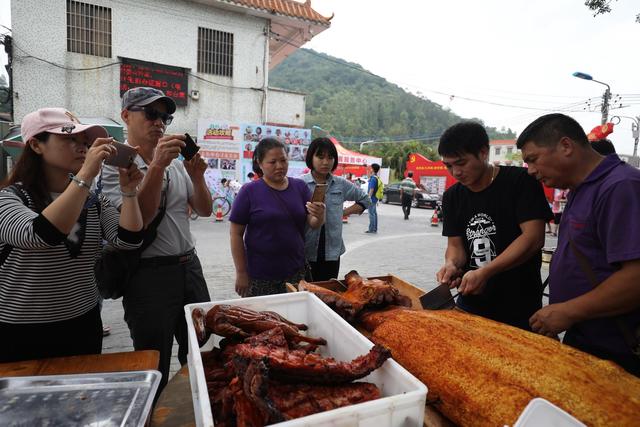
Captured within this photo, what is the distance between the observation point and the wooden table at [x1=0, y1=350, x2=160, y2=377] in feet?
5.01

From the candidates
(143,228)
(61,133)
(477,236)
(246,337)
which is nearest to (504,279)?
(477,236)

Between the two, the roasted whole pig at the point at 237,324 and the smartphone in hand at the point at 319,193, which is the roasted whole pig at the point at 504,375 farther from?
the smartphone in hand at the point at 319,193

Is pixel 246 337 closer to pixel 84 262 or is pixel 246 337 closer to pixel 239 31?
pixel 84 262

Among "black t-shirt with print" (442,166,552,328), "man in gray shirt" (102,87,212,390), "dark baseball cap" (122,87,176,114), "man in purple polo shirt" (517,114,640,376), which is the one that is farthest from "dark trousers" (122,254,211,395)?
"man in purple polo shirt" (517,114,640,376)

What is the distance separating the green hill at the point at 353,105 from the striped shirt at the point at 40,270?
6635 cm

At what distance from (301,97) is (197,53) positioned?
4039mm

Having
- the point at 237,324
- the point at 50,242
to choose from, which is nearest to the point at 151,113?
the point at 50,242

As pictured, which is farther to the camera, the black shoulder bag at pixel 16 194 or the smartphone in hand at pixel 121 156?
the smartphone in hand at pixel 121 156

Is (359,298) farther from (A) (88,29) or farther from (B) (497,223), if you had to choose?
(A) (88,29)

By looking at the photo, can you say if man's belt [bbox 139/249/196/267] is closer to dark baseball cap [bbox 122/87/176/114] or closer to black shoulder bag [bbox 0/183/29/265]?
black shoulder bag [bbox 0/183/29/265]

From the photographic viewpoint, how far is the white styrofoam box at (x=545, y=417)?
2.74 ft

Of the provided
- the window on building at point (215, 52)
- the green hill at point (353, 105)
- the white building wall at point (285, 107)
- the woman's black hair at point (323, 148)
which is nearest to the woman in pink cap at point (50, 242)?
the woman's black hair at point (323, 148)

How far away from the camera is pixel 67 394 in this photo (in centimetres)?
127

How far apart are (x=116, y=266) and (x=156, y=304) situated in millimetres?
351
